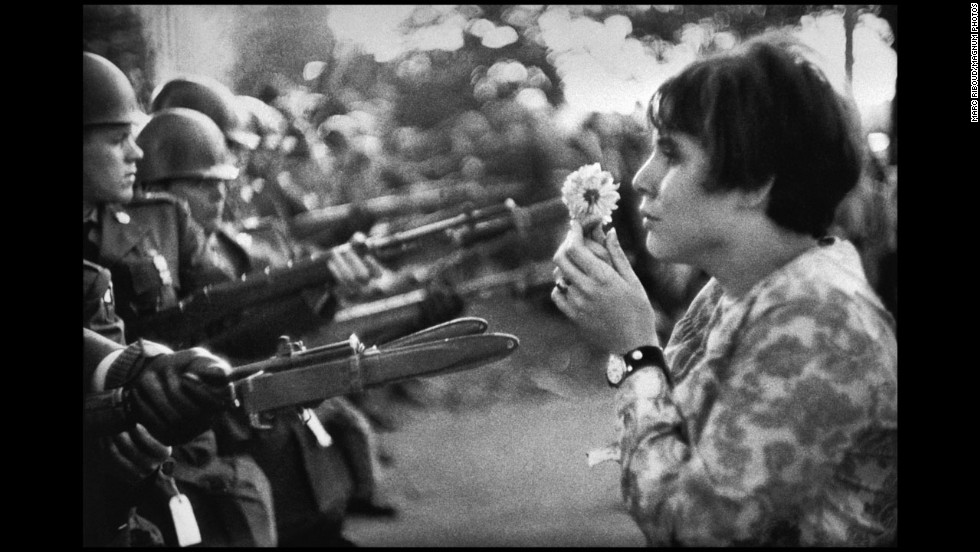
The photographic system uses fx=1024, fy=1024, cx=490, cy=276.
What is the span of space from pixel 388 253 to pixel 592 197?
713 millimetres

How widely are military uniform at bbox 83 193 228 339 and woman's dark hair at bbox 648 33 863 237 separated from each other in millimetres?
1673

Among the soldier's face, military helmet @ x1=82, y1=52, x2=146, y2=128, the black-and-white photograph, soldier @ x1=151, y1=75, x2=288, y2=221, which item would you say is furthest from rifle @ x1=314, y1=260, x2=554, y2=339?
military helmet @ x1=82, y1=52, x2=146, y2=128

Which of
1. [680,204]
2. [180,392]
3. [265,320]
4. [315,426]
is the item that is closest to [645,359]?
[680,204]

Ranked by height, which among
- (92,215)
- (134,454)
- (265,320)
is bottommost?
(134,454)

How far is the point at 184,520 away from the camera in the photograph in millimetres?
3422

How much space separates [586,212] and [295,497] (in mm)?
1358

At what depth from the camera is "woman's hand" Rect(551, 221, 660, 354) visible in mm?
3113

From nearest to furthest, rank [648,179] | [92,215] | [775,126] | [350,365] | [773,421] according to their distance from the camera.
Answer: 1. [773,421]
2. [775,126]
3. [648,179]
4. [350,365]
5. [92,215]

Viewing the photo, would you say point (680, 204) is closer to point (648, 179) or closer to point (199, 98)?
point (648, 179)

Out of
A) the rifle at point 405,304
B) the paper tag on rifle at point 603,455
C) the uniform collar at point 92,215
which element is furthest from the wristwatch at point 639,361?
the uniform collar at point 92,215

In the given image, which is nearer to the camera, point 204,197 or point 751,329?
point 751,329

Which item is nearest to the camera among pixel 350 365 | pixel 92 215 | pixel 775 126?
pixel 775 126

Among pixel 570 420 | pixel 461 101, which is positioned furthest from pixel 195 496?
pixel 461 101

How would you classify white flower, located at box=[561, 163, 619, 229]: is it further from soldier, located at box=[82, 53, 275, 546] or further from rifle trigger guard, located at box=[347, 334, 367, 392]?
soldier, located at box=[82, 53, 275, 546]
